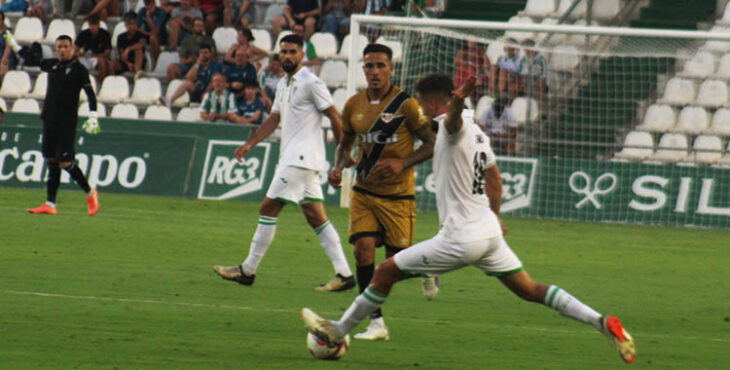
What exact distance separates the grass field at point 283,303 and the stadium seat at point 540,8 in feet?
29.4

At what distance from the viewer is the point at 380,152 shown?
9945 millimetres

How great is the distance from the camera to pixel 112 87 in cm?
2695

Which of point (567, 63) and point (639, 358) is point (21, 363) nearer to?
point (639, 358)

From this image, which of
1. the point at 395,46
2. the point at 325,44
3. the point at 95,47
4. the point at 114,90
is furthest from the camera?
the point at 95,47

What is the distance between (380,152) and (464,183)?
2110mm

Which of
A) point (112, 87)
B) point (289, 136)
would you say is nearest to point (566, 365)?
point (289, 136)

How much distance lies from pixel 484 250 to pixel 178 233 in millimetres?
9049

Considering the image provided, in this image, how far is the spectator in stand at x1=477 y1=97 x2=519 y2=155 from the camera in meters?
22.7

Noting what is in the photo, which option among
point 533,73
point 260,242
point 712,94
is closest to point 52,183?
point 260,242

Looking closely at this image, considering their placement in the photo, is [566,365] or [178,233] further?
[178,233]

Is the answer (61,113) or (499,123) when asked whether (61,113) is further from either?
(499,123)

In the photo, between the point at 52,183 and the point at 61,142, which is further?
the point at 52,183

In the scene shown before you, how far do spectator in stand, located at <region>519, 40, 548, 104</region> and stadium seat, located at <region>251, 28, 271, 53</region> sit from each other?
5.54m

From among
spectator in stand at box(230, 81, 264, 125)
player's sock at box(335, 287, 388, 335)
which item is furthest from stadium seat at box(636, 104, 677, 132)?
player's sock at box(335, 287, 388, 335)
